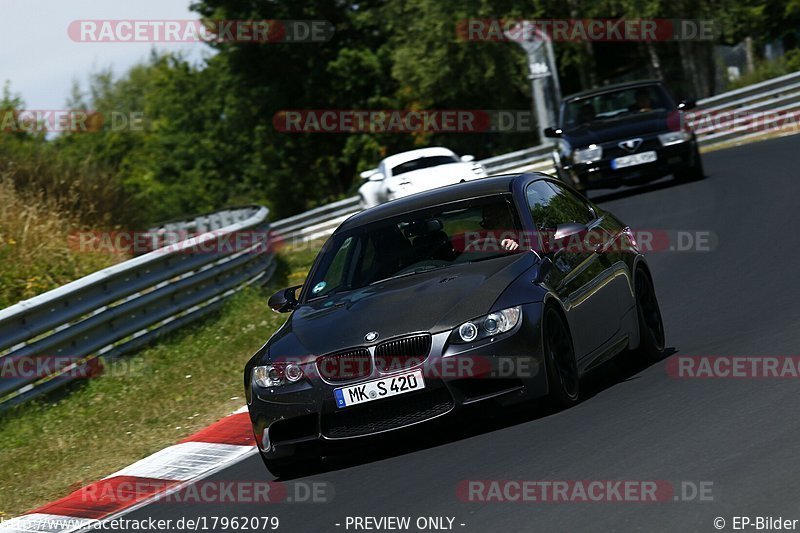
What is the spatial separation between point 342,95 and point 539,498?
178 feet

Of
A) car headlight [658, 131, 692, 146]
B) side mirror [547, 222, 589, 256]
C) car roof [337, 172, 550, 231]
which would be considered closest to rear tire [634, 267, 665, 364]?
side mirror [547, 222, 589, 256]

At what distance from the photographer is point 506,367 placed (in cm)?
760

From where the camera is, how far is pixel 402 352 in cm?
758

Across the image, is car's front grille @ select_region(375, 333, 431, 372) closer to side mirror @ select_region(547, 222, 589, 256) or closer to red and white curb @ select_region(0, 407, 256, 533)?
side mirror @ select_region(547, 222, 589, 256)

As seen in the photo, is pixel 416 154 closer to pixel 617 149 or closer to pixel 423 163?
pixel 423 163

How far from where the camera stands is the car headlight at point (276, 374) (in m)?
7.76

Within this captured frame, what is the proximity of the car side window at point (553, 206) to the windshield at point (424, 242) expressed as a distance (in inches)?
9.5

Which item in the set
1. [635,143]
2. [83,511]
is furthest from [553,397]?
[635,143]

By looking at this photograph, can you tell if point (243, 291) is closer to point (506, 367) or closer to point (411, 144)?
point (506, 367)

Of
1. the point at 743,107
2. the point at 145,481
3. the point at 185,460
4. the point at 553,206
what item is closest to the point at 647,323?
the point at 553,206

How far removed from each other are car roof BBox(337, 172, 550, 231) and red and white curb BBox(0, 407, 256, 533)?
5.59ft

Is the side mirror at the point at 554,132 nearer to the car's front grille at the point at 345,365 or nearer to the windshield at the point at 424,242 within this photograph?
the windshield at the point at 424,242

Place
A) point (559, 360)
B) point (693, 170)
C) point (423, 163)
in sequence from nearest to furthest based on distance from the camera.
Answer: point (559, 360) < point (693, 170) < point (423, 163)

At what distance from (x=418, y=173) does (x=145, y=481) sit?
14.8 metres
